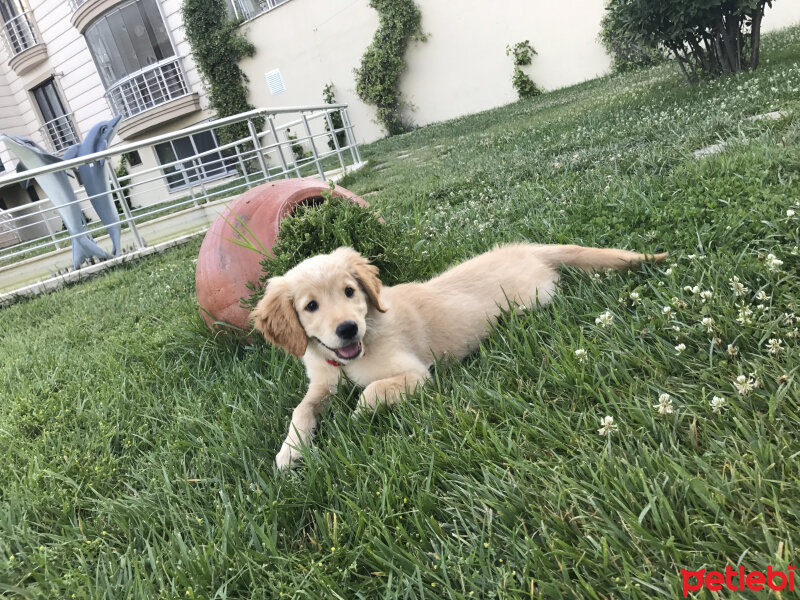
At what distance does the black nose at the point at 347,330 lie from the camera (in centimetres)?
213

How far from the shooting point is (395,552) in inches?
53.6

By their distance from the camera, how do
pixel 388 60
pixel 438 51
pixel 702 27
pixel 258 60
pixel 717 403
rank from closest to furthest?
pixel 717 403 → pixel 702 27 → pixel 438 51 → pixel 388 60 → pixel 258 60

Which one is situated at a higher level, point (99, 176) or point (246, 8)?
point (246, 8)

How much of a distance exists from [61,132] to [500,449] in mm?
27645

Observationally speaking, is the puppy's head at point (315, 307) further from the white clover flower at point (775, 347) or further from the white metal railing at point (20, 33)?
the white metal railing at point (20, 33)

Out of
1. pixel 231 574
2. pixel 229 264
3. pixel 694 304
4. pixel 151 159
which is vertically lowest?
pixel 231 574

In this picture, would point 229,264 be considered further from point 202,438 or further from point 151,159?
point 151,159

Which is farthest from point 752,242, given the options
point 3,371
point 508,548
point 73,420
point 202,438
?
point 3,371

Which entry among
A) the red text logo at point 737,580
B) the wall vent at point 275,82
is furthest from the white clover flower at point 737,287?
the wall vent at point 275,82

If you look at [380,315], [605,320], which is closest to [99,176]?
[380,315]

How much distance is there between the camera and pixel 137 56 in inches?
803

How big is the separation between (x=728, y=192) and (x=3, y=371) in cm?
500

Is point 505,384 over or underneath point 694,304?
underneath

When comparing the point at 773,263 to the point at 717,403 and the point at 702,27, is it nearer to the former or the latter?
the point at 717,403
